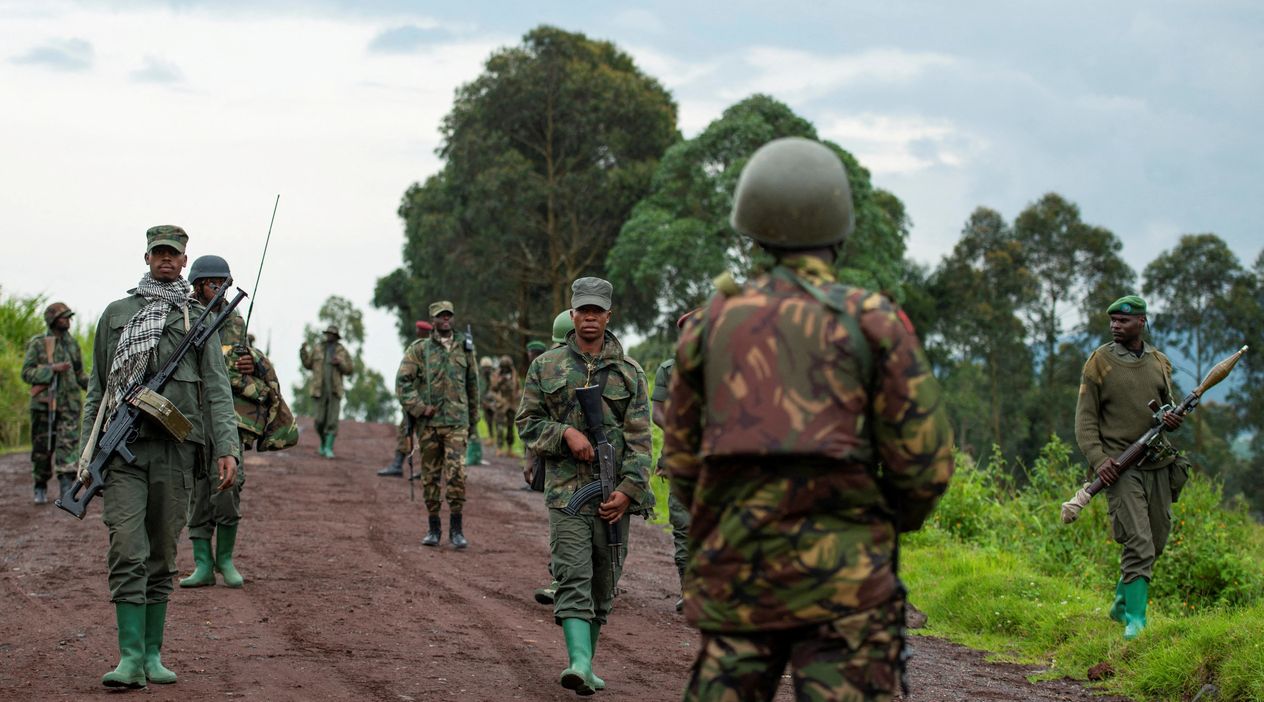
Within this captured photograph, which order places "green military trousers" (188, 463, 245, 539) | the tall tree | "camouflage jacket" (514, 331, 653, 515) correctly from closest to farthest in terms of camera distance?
"camouflage jacket" (514, 331, 653, 515), "green military trousers" (188, 463, 245, 539), the tall tree

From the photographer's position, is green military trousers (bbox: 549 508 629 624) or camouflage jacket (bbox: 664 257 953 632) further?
green military trousers (bbox: 549 508 629 624)

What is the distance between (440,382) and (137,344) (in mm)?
6914

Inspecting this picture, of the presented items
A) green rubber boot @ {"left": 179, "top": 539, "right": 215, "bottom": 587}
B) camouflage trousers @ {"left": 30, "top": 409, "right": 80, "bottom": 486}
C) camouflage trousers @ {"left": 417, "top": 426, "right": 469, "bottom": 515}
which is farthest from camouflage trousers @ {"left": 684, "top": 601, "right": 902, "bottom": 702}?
camouflage trousers @ {"left": 30, "top": 409, "right": 80, "bottom": 486}

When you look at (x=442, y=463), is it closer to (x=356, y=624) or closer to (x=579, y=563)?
(x=356, y=624)

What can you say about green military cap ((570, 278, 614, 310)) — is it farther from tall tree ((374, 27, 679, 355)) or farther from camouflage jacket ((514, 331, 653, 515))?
tall tree ((374, 27, 679, 355))

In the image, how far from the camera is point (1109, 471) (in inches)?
378

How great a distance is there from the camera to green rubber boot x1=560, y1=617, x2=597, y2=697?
24.1ft

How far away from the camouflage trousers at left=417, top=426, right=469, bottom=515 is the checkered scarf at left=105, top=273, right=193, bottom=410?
643 centimetres

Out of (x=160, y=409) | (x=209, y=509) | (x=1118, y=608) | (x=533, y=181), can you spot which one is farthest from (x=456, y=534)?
(x=533, y=181)

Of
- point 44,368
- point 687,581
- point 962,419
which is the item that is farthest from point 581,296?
point 962,419

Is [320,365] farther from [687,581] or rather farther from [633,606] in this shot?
[687,581]

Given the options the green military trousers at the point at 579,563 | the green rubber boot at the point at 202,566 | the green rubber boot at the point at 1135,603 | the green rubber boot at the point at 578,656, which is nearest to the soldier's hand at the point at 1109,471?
the green rubber boot at the point at 1135,603

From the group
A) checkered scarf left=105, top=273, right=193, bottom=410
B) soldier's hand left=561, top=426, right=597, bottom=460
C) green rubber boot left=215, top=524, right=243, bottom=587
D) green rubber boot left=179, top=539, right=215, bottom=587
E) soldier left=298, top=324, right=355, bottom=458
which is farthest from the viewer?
soldier left=298, top=324, right=355, bottom=458

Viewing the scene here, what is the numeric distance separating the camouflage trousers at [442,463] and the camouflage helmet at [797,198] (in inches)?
394
